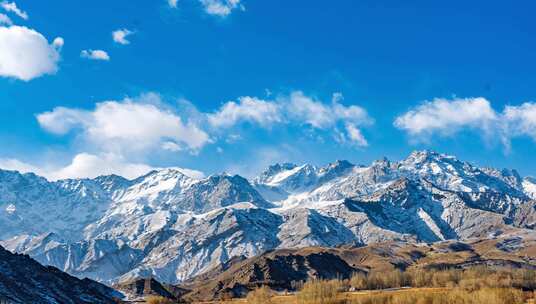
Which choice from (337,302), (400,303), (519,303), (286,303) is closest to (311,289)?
(286,303)

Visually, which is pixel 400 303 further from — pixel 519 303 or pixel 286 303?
pixel 286 303

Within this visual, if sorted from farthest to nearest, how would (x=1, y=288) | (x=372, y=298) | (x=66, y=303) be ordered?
1. (x=66, y=303)
2. (x=1, y=288)
3. (x=372, y=298)

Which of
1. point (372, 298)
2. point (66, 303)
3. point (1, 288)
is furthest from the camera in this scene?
point (66, 303)

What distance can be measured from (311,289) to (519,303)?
61537 millimetres

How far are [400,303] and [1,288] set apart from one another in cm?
11279

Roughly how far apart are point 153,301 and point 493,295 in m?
109

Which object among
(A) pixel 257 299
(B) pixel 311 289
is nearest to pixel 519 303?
(B) pixel 311 289

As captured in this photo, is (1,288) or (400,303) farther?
(1,288)

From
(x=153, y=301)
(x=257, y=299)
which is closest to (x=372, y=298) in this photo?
(x=257, y=299)

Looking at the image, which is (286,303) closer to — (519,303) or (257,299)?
(257,299)

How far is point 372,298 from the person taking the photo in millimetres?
150500

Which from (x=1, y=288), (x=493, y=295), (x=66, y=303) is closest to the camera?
(x=493, y=295)

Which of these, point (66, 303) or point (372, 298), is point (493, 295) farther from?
point (66, 303)

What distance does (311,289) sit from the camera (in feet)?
595
